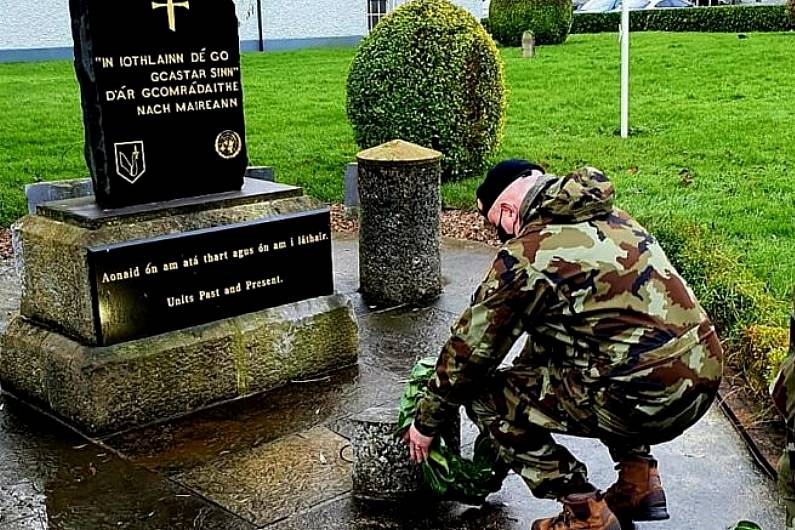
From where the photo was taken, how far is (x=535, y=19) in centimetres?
2673

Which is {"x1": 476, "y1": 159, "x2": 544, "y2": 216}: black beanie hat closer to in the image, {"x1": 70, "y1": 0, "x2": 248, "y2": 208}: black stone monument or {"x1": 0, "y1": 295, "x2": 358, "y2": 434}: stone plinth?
{"x1": 0, "y1": 295, "x2": 358, "y2": 434}: stone plinth

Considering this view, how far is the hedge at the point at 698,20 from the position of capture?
97.8ft

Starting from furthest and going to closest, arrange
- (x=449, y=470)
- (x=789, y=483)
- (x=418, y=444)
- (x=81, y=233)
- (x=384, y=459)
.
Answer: (x=81, y=233), (x=384, y=459), (x=449, y=470), (x=418, y=444), (x=789, y=483)

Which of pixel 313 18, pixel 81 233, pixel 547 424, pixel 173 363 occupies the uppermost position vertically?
pixel 313 18

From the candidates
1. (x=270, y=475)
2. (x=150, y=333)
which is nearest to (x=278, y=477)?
(x=270, y=475)

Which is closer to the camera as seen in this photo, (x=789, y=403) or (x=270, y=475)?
(x=789, y=403)

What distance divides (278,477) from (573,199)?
196 centimetres

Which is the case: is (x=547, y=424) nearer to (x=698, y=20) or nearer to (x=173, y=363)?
(x=173, y=363)

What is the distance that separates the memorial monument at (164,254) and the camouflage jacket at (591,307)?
2214 millimetres

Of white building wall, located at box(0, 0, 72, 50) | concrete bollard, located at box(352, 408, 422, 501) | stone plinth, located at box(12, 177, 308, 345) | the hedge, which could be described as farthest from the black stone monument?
the hedge

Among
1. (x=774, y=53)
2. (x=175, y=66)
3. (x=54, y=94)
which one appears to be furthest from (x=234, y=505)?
(x=774, y=53)

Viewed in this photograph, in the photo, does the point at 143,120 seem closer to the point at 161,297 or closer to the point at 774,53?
the point at 161,297

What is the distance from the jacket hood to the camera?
3.70 meters

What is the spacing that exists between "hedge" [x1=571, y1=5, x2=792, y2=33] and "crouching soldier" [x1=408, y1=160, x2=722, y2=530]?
26807mm
